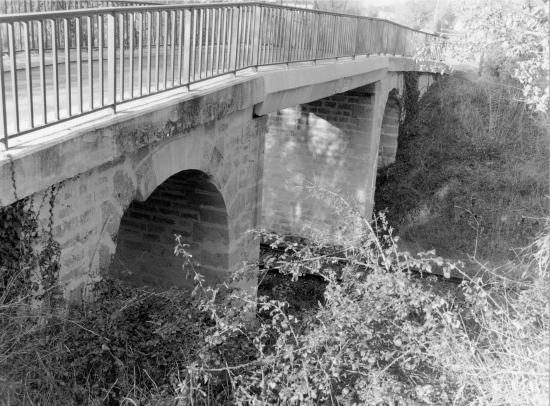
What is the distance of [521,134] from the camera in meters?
19.1

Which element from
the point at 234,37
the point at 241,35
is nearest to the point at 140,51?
the point at 234,37

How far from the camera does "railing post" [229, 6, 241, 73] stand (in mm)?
6418

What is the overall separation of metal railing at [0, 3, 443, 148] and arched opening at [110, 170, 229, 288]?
1.59 meters

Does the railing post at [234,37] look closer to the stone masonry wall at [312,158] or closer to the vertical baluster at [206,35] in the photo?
the vertical baluster at [206,35]

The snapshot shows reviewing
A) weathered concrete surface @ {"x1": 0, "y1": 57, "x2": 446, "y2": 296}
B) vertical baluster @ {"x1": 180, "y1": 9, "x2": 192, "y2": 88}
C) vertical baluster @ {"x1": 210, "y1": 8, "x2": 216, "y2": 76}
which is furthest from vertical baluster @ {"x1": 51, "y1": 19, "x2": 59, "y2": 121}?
vertical baluster @ {"x1": 210, "y1": 8, "x2": 216, "y2": 76}

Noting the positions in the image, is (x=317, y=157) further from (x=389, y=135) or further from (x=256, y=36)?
(x=256, y=36)

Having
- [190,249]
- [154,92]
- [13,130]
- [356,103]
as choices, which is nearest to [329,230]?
[356,103]

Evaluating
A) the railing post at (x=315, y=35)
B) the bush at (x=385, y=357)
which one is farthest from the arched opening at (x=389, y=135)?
the bush at (x=385, y=357)

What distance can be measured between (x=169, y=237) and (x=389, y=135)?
12.7 m

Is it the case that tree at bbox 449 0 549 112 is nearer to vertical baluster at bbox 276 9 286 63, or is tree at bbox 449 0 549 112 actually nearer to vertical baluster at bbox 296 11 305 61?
vertical baluster at bbox 276 9 286 63

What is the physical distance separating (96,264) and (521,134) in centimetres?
1728

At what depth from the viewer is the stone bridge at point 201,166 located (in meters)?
4.11

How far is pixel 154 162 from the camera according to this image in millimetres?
5156

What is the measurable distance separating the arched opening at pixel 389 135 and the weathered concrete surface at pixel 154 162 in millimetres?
8673
